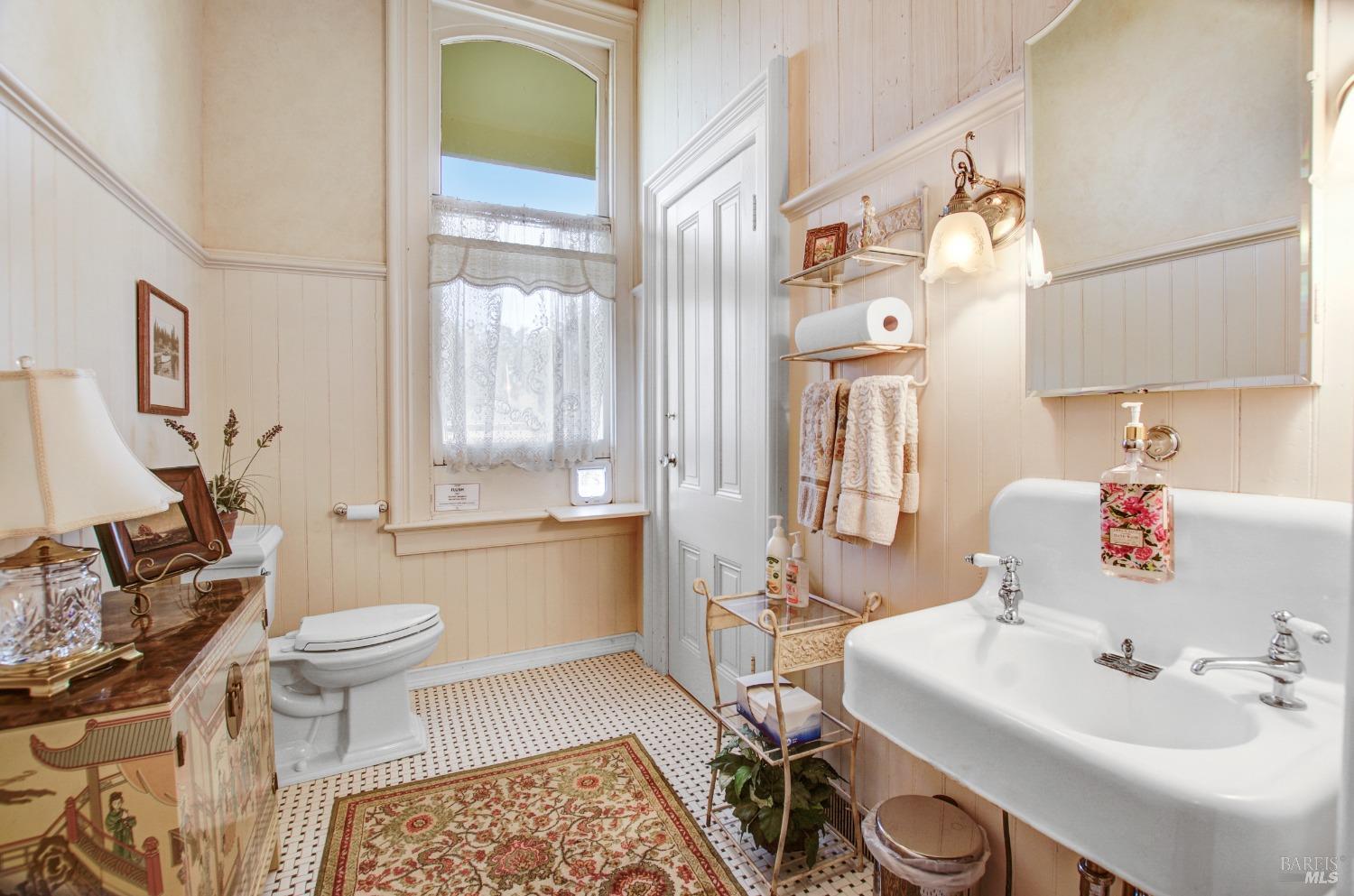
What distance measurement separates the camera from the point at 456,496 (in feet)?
9.50

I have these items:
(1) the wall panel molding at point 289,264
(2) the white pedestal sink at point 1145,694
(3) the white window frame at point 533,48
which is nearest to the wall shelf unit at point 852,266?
(2) the white pedestal sink at point 1145,694

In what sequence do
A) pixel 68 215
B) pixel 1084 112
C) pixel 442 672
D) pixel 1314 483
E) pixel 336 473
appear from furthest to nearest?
Answer: pixel 442 672, pixel 336 473, pixel 68 215, pixel 1084 112, pixel 1314 483

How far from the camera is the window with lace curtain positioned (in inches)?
111

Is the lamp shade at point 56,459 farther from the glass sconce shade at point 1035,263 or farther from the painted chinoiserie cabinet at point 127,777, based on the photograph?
the glass sconce shade at point 1035,263

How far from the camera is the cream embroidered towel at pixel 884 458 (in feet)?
4.83

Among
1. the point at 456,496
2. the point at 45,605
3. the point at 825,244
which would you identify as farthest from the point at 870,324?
the point at 456,496

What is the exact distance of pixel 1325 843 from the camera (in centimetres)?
62

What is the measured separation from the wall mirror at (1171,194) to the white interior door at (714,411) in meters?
0.98

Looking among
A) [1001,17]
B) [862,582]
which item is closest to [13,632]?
[862,582]

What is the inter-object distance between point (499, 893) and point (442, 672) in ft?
4.74

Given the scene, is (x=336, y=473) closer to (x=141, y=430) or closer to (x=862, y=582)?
(x=141, y=430)

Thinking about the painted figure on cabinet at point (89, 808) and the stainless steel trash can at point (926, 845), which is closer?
the painted figure on cabinet at point (89, 808)

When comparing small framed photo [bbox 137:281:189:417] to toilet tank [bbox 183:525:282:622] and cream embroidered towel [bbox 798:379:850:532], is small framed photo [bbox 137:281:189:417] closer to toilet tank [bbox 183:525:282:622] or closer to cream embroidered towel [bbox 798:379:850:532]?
toilet tank [bbox 183:525:282:622]

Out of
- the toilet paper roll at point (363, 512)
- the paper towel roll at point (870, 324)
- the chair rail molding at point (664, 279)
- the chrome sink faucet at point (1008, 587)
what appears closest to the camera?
the chrome sink faucet at point (1008, 587)
